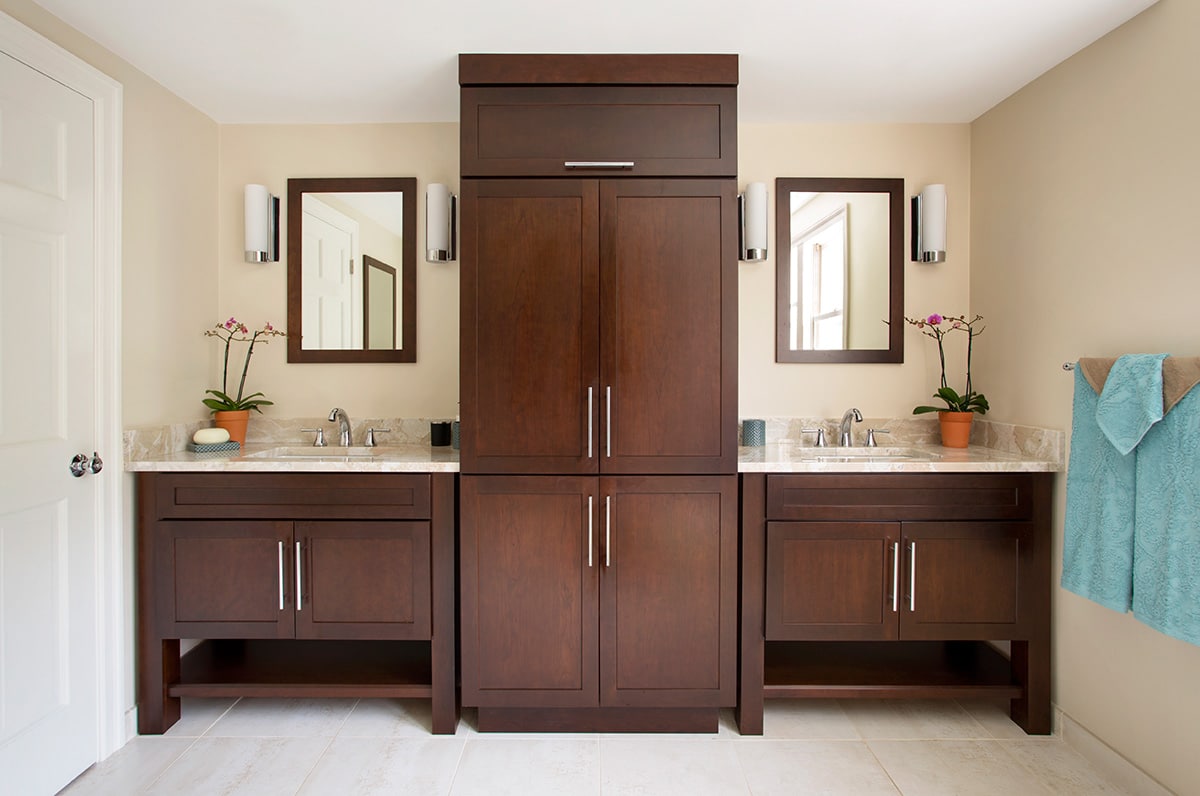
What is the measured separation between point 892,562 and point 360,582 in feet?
6.15

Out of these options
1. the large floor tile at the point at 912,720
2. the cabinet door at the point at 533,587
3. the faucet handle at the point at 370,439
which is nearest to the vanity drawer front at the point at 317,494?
the cabinet door at the point at 533,587

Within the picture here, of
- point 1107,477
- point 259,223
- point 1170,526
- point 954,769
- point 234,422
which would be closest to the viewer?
point 1170,526

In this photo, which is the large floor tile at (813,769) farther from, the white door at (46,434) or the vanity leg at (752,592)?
the white door at (46,434)

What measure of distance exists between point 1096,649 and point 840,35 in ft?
7.22

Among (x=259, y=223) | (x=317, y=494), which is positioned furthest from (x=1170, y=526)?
(x=259, y=223)

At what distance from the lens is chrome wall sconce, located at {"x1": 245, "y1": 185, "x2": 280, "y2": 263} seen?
112 inches

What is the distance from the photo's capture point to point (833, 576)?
2322 millimetres

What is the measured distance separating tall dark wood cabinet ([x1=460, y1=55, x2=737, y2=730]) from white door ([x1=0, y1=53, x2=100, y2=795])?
3.95 ft

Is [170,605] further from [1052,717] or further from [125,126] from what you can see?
[1052,717]

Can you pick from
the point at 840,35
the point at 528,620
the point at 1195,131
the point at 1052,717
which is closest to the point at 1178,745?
the point at 1052,717

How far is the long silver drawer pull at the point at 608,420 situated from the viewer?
2.29 meters

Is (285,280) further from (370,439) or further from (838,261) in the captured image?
(838,261)

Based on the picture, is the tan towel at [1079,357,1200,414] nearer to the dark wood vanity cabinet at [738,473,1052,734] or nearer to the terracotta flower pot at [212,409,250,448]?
the dark wood vanity cabinet at [738,473,1052,734]

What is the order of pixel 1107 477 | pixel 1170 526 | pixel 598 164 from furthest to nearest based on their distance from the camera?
pixel 598 164
pixel 1107 477
pixel 1170 526
